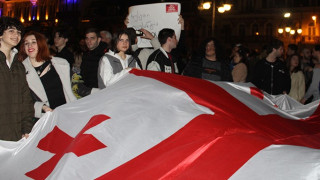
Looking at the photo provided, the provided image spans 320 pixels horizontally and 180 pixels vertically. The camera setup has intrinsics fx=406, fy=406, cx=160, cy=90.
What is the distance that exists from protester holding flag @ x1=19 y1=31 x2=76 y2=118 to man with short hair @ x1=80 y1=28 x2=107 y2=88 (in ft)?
3.08

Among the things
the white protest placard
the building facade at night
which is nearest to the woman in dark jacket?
the white protest placard

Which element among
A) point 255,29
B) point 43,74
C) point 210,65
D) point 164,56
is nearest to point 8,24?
point 43,74

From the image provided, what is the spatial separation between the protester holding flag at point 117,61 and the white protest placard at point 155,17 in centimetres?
133

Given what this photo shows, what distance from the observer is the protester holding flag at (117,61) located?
181 inches

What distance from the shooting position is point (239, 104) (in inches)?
156

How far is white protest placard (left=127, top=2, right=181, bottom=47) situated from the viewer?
5977mm

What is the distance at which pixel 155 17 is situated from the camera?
6082 millimetres

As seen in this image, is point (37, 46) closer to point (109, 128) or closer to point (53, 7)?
point (109, 128)

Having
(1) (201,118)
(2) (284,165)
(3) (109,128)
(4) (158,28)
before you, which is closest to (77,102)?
A: (3) (109,128)

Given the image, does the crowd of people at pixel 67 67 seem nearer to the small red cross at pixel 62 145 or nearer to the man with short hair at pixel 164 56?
the man with short hair at pixel 164 56

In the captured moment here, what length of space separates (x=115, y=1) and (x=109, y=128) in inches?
2247

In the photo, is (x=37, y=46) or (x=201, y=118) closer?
(x=201, y=118)

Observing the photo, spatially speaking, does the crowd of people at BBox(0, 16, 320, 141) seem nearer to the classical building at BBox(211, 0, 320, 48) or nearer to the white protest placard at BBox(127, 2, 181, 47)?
the white protest placard at BBox(127, 2, 181, 47)

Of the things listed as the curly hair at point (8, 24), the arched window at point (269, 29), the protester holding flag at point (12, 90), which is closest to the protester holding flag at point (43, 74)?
the protester holding flag at point (12, 90)
